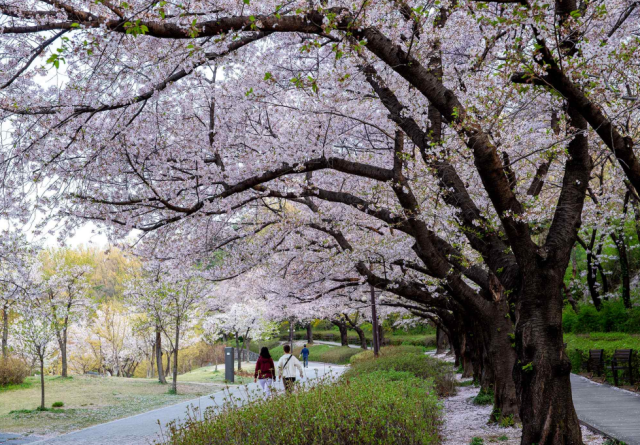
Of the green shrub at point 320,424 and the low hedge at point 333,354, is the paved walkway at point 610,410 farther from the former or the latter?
the low hedge at point 333,354

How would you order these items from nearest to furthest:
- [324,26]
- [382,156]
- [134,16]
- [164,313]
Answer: [134,16], [324,26], [382,156], [164,313]

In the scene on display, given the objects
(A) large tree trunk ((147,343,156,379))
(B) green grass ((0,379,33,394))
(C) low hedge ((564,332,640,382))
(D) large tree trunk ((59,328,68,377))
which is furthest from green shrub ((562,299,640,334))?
(A) large tree trunk ((147,343,156,379))

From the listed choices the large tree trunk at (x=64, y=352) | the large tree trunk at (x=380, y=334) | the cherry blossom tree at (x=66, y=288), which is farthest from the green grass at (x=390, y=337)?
the large tree trunk at (x=64, y=352)

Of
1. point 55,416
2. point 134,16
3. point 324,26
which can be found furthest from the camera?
point 55,416

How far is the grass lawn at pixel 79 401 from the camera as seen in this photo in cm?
1391

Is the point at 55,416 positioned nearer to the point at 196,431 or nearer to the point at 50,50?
the point at 196,431

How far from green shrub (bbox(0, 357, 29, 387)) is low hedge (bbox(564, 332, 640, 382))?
75.5 feet

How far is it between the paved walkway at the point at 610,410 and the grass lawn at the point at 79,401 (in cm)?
1168

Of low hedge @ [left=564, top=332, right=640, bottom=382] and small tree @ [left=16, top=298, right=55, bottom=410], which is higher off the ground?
small tree @ [left=16, top=298, right=55, bottom=410]

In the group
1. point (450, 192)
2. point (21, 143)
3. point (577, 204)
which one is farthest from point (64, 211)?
point (577, 204)

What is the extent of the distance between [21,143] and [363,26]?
446 centimetres

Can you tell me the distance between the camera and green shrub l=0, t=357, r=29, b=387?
891 inches

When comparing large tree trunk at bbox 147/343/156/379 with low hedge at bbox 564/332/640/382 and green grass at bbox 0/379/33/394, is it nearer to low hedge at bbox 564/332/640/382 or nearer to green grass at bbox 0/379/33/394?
green grass at bbox 0/379/33/394

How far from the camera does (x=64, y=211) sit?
747 cm
